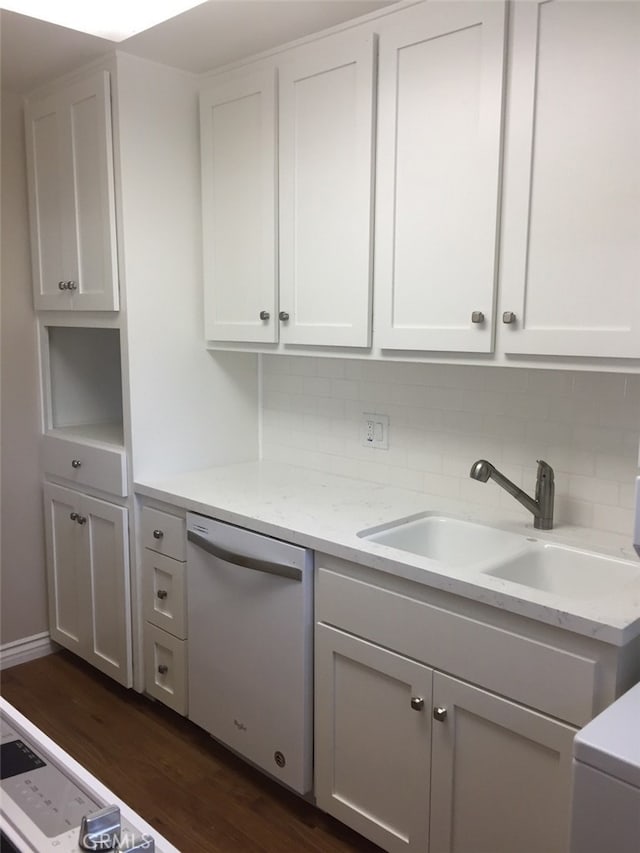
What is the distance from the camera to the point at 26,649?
10.3 ft

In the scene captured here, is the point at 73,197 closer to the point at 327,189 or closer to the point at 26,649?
the point at 327,189

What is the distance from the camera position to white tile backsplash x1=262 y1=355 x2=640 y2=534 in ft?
6.57

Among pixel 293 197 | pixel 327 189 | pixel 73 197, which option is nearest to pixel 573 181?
pixel 327 189

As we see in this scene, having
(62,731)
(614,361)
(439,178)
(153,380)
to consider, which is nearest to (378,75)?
(439,178)

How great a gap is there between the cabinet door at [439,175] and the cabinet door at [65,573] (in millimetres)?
1617

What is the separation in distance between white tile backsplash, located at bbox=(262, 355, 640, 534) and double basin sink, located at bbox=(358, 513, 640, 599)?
17cm

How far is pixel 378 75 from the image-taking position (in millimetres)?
2057

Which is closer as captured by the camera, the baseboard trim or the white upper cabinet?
the white upper cabinet

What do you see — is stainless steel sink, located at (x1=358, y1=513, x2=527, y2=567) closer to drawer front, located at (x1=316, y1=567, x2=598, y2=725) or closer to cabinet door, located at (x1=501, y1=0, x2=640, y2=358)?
drawer front, located at (x1=316, y1=567, x2=598, y2=725)

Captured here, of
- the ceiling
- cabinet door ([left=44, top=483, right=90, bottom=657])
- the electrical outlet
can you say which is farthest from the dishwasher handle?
the ceiling

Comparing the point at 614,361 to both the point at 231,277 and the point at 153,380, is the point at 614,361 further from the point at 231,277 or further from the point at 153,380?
the point at 153,380

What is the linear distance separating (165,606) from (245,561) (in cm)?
62

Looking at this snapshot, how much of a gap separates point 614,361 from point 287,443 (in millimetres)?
1524

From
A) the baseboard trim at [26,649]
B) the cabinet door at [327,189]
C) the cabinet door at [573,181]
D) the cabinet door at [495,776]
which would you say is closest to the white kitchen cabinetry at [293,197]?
the cabinet door at [327,189]
